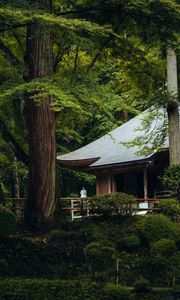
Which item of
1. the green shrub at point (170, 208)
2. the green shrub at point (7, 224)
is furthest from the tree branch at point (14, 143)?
the green shrub at point (170, 208)

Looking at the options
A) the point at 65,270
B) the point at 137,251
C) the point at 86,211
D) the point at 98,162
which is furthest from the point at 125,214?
the point at 98,162

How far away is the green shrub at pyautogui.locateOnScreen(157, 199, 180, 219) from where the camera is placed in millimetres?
19030

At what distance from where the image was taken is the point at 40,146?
18.6m

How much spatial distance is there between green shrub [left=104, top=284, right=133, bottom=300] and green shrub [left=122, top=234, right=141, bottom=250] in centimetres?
341

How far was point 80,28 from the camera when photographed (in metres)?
14.7

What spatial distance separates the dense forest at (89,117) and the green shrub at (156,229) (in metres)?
0.03

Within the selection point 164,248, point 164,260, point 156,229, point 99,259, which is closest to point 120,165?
point 156,229

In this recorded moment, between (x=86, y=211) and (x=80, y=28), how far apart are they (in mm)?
9034

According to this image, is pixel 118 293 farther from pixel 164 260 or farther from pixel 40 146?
pixel 40 146

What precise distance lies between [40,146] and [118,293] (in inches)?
270

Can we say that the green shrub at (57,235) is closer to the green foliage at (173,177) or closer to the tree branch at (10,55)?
the green foliage at (173,177)

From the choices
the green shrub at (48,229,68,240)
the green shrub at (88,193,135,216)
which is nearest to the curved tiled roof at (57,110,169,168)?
the green shrub at (88,193,135,216)

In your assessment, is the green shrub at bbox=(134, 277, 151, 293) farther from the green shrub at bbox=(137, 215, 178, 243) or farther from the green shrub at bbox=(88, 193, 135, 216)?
the green shrub at bbox=(88, 193, 135, 216)

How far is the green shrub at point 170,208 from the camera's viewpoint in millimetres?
19030
